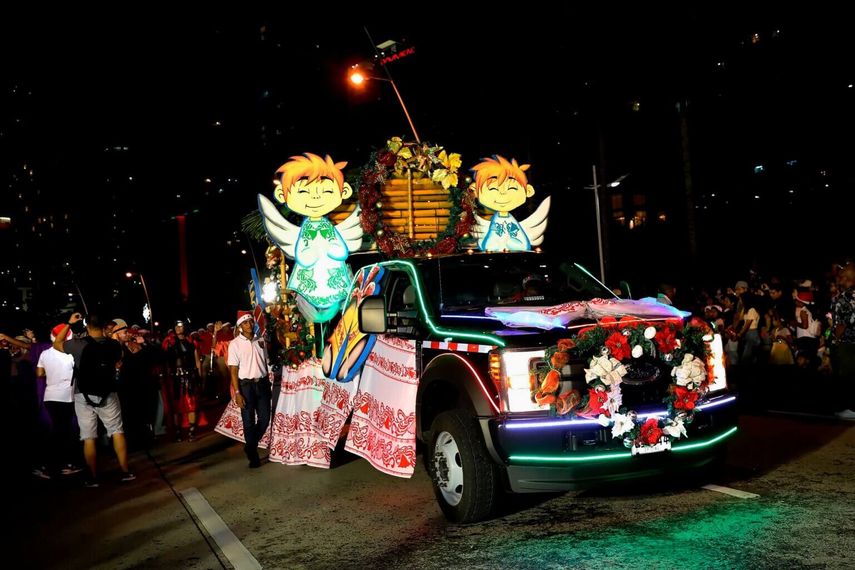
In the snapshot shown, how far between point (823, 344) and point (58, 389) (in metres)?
11.1

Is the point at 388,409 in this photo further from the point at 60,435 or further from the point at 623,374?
the point at 60,435

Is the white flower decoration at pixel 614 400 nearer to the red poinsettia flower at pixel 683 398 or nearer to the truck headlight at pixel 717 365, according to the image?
the red poinsettia flower at pixel 683 398

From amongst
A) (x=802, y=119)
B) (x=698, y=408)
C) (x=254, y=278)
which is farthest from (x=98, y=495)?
(x=802, y=119)

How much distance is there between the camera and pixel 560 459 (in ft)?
17.0

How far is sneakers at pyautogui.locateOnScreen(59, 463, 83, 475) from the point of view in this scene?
1002 cm

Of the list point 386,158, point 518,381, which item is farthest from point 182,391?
point 518,381

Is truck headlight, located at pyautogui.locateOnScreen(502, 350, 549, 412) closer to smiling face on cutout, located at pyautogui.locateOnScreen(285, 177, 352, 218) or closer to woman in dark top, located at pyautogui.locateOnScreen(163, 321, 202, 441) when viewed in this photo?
smiling face on cutout, located at pyautogui.locateOnScreen(285, 177, 352, 218)

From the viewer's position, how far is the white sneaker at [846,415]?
9047 mm

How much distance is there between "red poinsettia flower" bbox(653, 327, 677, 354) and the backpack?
6.01m

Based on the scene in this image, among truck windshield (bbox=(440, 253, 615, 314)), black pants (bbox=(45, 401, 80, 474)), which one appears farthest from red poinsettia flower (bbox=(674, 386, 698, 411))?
black pants (bbox=(45, 401, 80, 474))

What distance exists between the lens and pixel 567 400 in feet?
16.9

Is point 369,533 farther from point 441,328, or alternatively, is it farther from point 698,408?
point 698,408

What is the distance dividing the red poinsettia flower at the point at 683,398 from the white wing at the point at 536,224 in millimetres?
5485

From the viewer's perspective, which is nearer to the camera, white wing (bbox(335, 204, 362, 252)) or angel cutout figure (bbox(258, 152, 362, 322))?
angel cutout figure (bbox(258, 152, 362, 322))
